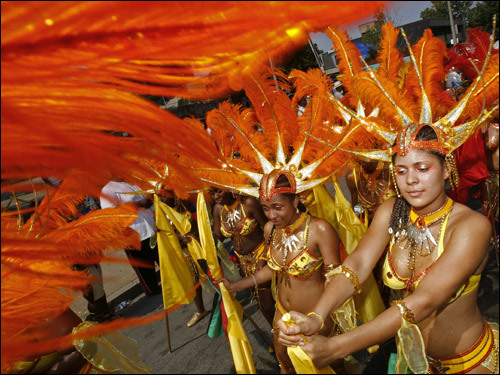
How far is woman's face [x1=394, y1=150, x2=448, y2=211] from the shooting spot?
6.23ft

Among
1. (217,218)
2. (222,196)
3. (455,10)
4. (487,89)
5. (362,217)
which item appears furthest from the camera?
(455,10)

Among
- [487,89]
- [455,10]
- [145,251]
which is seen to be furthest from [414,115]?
[455,10]

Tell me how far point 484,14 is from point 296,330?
4168 centimetres

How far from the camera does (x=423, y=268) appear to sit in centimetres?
190

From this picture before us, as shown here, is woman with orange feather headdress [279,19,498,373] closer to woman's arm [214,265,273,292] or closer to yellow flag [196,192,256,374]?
yellow flag [196,192,256,374]

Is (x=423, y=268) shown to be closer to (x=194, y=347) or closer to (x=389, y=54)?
(x=389, y=54)

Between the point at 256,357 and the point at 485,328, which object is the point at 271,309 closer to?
the point at 256,357

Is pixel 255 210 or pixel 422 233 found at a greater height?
pixel 422 233

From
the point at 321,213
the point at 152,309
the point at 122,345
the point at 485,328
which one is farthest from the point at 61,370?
the point at 152,309

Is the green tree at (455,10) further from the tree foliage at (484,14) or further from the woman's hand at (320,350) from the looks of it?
the woman's hand at (320,350)

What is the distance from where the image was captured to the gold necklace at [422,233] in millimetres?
1923

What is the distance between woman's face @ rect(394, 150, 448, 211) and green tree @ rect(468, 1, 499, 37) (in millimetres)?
37179

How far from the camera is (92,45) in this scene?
28.3 inches

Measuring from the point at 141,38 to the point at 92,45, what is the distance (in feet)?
0.35
